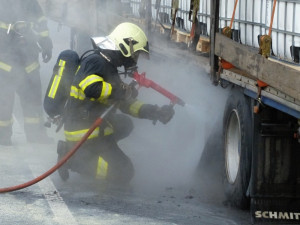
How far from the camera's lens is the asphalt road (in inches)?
256

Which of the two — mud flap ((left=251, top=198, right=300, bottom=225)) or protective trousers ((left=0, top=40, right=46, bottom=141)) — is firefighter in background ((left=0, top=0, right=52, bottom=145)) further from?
mud flap ((left=251, top=198, right=300, bottom=225))

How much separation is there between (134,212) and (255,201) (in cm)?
98

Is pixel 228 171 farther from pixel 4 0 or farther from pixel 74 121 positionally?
pixel 4 0

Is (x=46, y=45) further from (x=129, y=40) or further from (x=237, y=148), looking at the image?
(x=237, y=148)

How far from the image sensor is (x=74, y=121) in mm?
7625

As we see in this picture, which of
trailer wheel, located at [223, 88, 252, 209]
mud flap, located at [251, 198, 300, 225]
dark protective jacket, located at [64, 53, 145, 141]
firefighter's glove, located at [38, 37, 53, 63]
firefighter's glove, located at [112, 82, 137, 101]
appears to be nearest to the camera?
mud flap, located at [251, 198, 300, 225]

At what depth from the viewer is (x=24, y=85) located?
10016 mm

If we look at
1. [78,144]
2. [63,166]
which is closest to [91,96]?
[78,144]

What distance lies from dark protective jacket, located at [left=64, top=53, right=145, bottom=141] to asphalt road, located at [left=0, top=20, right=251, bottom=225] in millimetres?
509

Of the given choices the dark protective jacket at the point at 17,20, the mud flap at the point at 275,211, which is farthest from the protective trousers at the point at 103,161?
the dark protective jacket at the point at 17,20

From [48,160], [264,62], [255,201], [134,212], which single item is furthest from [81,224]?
[48,160]

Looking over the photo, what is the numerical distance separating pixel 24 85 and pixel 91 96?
286cm

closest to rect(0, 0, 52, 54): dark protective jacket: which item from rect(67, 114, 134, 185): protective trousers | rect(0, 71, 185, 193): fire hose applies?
rect(67, 114, 134, 185): protective trousers

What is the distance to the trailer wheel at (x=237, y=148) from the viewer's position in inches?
252
